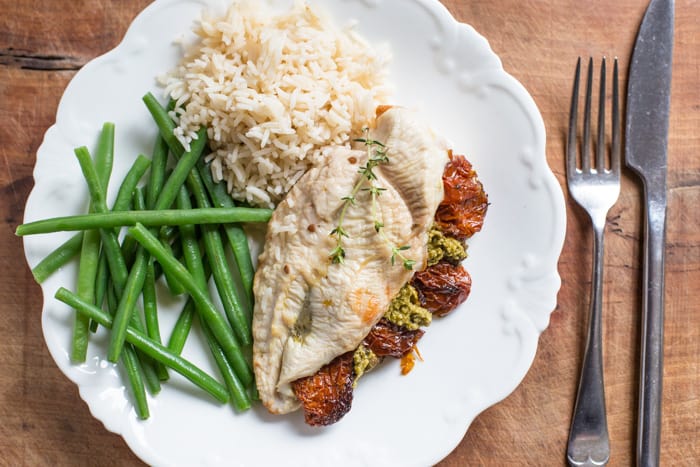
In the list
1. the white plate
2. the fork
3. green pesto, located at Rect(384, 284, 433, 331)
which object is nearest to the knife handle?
the fork

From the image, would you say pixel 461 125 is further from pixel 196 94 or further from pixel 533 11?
pixel 196 94

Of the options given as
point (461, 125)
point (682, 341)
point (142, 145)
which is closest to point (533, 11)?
point (461, 125)

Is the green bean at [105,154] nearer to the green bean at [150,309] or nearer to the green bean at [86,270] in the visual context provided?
the green bean at [86,270]

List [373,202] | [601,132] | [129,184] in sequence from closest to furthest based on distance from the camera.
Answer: [373,202] → [129,184] → [601,132]

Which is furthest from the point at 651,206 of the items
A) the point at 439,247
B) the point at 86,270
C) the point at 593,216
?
the point at 86,270

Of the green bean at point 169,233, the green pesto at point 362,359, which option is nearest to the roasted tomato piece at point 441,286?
the green pesto at point 362,359

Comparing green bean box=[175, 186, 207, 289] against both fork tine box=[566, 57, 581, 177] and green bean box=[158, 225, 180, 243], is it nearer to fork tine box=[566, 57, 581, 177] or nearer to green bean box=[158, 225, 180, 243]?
green bean box=[158, 225, 180, 243]

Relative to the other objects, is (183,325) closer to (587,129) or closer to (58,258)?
(58,258)
